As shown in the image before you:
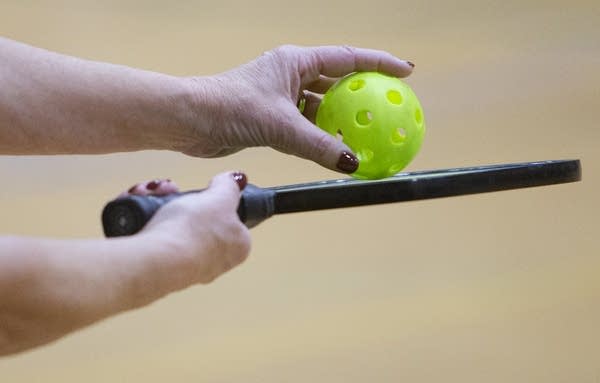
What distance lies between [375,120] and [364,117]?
0.06 feet

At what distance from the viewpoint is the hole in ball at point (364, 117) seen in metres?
1.00

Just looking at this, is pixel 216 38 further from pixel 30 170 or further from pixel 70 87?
pixel 70 87

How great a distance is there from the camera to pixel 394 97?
3.34 feet

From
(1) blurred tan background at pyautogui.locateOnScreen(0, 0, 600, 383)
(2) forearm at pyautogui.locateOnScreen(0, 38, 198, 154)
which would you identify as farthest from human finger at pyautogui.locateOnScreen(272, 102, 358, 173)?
(1) blurred tan background at pyautogui.locateOnScreen(0, 0, 600, 383)

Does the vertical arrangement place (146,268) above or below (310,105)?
below

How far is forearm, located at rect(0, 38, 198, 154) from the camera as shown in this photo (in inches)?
42.5

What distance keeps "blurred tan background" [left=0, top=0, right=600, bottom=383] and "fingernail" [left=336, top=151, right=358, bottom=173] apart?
854mm

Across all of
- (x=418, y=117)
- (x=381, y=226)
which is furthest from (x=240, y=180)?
(x=381, y=226)

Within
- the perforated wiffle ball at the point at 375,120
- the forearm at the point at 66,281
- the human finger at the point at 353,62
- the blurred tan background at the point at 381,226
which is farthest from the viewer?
the blurred tan background at the point at 381,226

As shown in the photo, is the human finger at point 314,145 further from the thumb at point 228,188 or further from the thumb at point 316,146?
the thumb at point 228,188

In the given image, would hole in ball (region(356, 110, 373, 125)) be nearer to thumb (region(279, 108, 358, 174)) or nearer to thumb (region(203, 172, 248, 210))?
thumb (region(279, 108, 358, 174))

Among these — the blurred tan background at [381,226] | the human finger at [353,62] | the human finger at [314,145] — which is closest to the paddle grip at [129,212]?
the human finger at [314,145]

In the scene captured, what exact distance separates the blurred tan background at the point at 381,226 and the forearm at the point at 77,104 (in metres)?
0.75

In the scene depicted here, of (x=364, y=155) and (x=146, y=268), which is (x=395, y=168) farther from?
(x=146, y=268)
